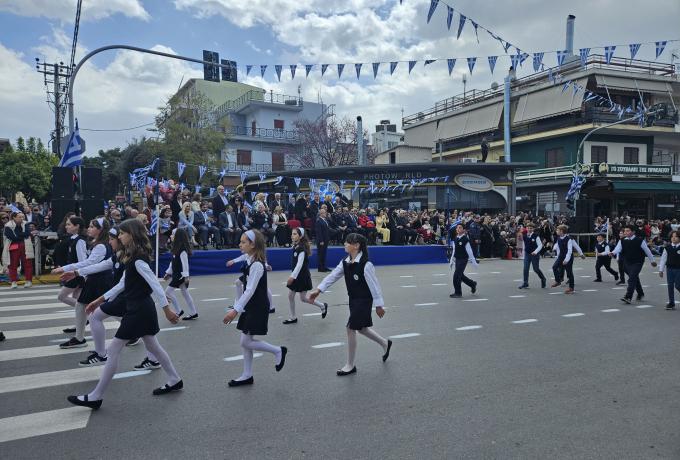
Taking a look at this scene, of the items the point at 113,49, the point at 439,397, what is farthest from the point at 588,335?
the point at 113,49

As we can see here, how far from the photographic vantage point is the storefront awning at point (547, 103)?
3400cm

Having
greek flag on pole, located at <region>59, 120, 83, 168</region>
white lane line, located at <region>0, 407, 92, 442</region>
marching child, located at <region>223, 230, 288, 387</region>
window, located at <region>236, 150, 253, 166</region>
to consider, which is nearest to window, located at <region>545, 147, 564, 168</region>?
window, located at <region>236, 150, 253, 166</region>

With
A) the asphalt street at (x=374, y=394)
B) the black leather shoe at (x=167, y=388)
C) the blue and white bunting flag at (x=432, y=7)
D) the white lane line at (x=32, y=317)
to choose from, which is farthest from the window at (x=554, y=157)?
the black leather shoe at (x=167, y=388)

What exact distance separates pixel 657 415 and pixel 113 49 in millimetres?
14499

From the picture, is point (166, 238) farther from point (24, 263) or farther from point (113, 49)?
point (113, 49)

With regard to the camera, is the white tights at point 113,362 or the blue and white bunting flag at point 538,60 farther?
the blue and white bunting flag at point 538,60

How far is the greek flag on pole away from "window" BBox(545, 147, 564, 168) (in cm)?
3193

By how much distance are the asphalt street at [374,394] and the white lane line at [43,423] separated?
18mm

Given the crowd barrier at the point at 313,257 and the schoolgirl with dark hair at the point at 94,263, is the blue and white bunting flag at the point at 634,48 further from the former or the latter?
the schoolgirl with dark hair at the point at 94,263

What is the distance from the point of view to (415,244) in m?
21.8

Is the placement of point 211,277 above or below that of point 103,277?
below

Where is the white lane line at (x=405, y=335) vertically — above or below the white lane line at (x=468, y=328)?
above

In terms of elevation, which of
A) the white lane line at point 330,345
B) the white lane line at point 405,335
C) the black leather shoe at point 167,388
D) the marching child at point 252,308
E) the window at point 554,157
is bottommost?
the white lane line at point 405,335

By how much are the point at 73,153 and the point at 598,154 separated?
1341 inches
